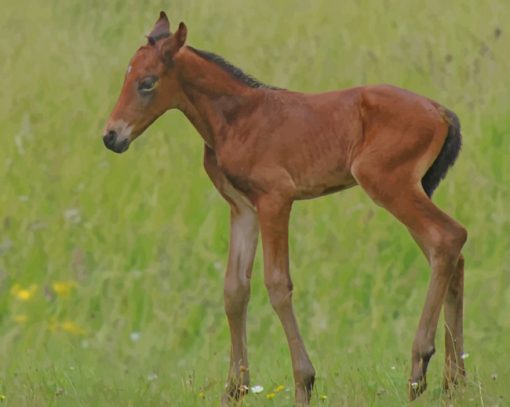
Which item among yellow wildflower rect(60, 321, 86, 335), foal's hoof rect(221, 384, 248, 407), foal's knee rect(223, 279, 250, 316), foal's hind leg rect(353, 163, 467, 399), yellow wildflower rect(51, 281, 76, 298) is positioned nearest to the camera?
foal's hind leg rect(353, 163, 467, 399)

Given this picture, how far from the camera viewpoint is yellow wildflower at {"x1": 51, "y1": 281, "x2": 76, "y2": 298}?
1100 centimetres

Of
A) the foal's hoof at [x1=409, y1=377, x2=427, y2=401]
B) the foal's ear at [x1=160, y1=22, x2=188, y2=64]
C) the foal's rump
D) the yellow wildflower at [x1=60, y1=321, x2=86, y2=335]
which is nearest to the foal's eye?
the foal's ear at [x1=160, y1=22, x2=188, y2=64]

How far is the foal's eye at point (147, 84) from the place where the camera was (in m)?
7.86

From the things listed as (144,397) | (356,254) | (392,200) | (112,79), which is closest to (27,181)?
(112,79)

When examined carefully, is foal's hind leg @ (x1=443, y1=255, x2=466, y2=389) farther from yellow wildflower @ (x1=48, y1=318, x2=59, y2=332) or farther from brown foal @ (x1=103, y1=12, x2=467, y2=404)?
yellow wildflower @ (x1=48, y1=318, x2=59, y2=332)

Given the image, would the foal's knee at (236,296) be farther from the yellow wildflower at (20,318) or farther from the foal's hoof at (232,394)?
the yellow wildflower at (20,318)

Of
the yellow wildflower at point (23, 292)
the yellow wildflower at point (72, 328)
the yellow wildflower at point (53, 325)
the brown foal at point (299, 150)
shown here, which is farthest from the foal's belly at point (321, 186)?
the yellow wildflower at point (23, 292)

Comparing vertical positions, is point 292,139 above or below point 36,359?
above

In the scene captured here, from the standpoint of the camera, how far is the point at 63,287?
1104cm

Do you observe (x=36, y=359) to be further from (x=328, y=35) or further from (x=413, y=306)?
(x=328, y=35)

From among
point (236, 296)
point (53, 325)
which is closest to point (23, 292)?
point (53, 325)

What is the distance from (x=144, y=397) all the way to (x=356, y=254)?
132 inches

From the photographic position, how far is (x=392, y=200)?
771 centimetres

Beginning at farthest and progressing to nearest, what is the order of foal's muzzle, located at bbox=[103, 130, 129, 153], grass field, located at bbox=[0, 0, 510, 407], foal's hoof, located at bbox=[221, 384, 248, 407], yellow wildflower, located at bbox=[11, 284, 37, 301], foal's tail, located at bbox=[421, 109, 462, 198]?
yellow wildflower, located at bbox=[11, 284, 37, 301] → grass field, located at bbox=[0, 0, 510, 407] → foal's hoof, located at bbox=[221, 384, 248, 407] → foal's tail, located at bbox=[421, 109, 462, 198] → foal's muzzle, located at bbox=[103, 130, 129, 153]
